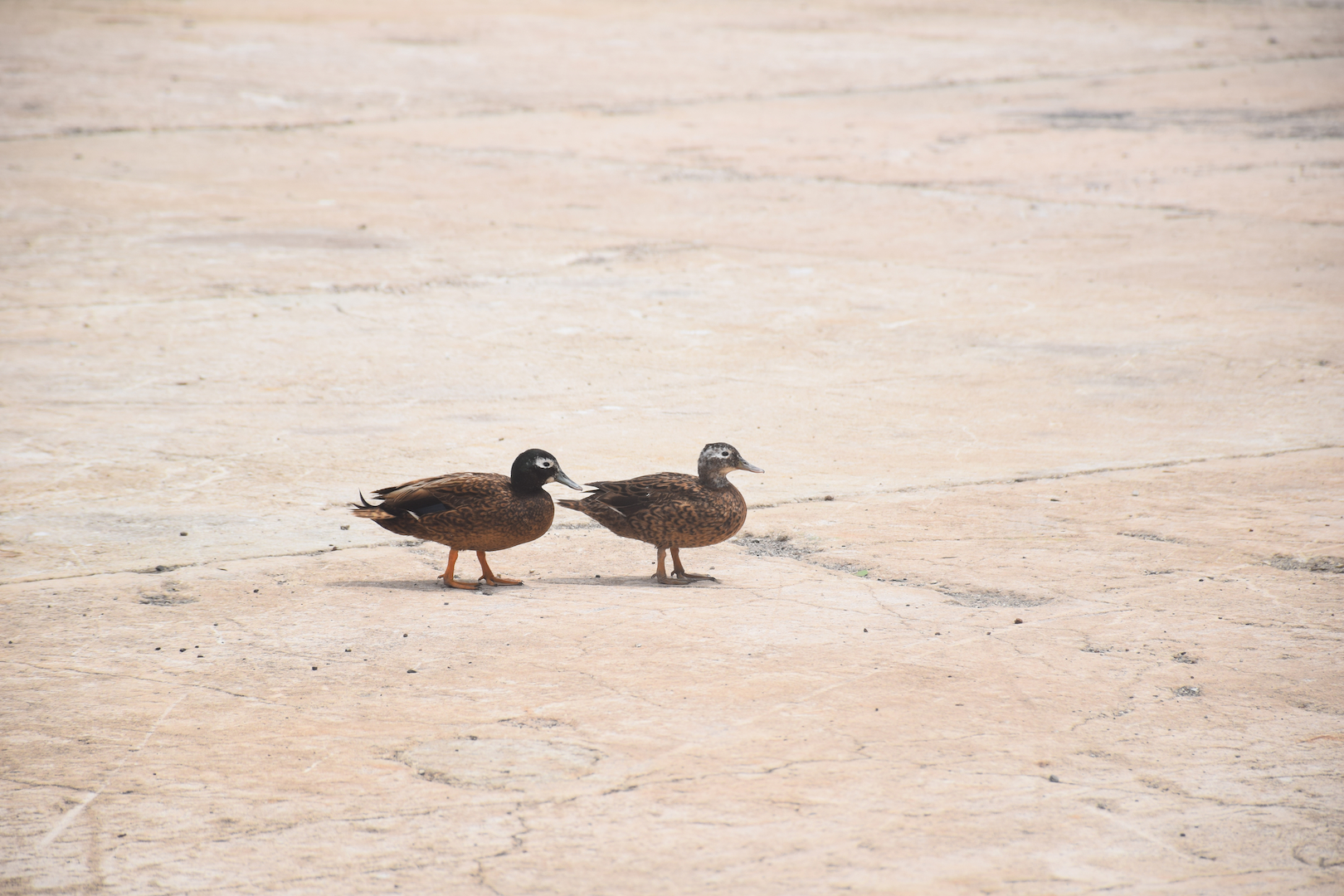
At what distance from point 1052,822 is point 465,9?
23809 millimetres

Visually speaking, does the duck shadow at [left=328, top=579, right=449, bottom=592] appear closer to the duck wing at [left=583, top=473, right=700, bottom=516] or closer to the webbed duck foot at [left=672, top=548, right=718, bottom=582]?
the duck wing at [left=583, top=473, right=700, bottom=516]

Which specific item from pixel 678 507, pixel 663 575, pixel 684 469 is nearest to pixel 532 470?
pixel 678 507

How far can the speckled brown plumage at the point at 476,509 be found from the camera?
5516mm

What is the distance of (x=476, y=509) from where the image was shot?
18.0 feet

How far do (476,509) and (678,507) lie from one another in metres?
0.81

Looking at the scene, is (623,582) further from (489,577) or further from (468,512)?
(468,512)

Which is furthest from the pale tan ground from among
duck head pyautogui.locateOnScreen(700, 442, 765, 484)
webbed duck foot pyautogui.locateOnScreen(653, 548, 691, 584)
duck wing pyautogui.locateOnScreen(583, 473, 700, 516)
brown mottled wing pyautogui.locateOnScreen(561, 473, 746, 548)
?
duck head pyautogui.locateOnScreen(700, 442, 765, 484)

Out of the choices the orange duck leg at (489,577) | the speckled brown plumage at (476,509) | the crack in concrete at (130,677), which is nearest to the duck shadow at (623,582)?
the orange duck leg at (489,577)

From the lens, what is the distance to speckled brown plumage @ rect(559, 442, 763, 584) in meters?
5.68

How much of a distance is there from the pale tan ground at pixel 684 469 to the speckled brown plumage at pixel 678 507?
215 millimetres

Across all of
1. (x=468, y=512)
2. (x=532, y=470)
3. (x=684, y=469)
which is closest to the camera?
(x=468, y=512)

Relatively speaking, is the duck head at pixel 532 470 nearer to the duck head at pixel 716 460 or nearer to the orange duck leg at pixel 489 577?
the orange duck leg at pixel 489 577

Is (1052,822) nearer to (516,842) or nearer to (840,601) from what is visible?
(516,842)

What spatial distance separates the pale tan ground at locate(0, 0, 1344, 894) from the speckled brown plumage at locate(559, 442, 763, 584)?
0.22 metres
